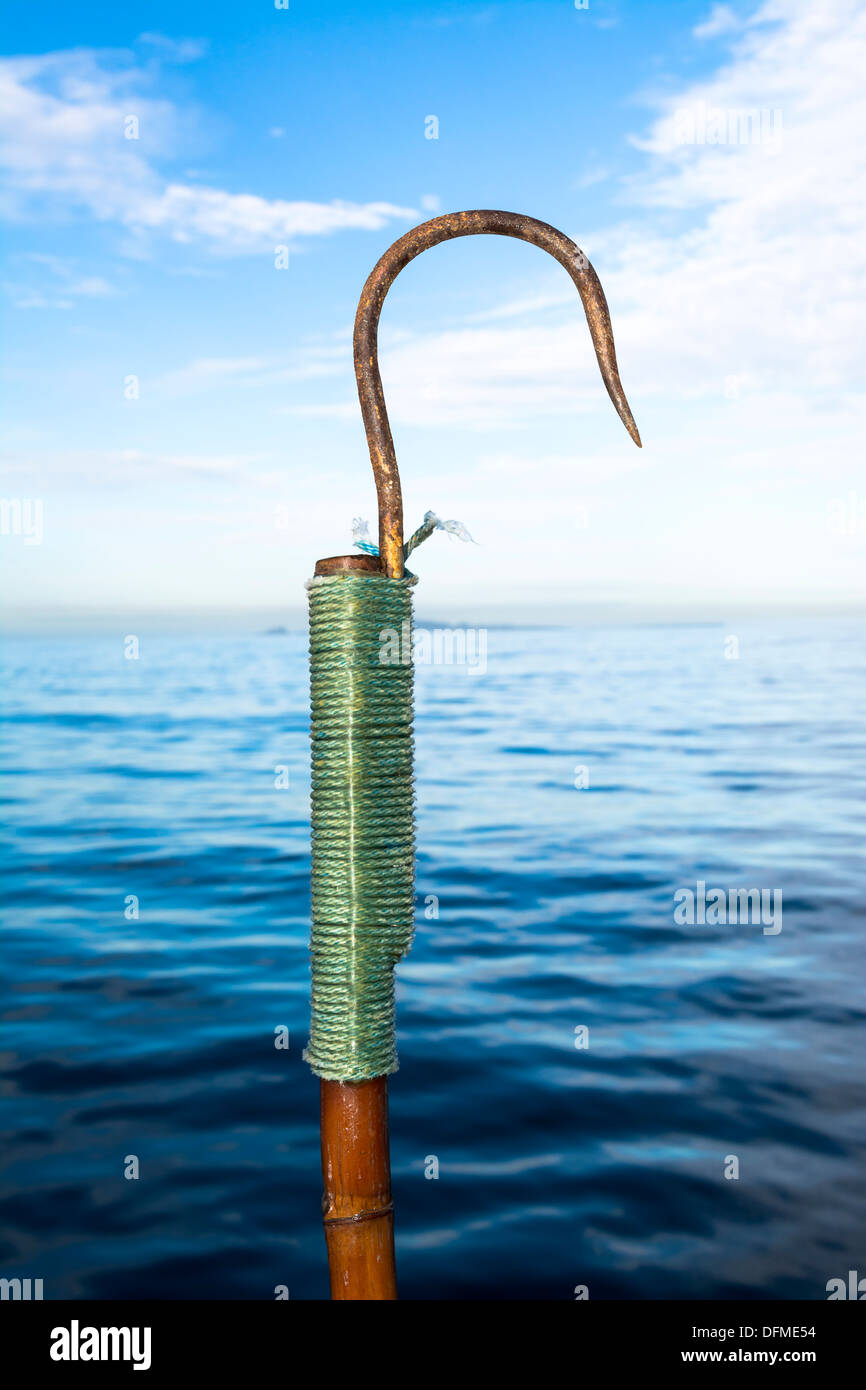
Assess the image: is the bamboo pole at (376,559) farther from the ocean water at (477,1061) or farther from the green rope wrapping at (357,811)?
the ocean water at (477,1061)

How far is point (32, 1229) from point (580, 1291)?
223 cm

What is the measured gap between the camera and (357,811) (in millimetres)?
2381

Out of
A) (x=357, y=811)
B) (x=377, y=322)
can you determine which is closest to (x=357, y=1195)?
(x=357, y=811)

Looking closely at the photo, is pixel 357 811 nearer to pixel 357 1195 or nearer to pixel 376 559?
pixel 376 559

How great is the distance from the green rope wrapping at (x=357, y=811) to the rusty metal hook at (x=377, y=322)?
149 millimetres

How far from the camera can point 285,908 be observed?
8938 mm

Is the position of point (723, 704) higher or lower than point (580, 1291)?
higher

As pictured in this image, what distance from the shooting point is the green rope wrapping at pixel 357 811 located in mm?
2373

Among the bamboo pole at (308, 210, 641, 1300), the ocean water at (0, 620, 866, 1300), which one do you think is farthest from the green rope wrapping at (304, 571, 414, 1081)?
the ocean water at (0, 620, 866, 1300)

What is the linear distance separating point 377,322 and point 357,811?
1.04 metres

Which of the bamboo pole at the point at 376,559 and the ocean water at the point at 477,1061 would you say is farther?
the ocean water at the point at 477,1061

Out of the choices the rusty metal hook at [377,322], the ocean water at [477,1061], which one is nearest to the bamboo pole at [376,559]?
the rusty metal hook at [377,322]
